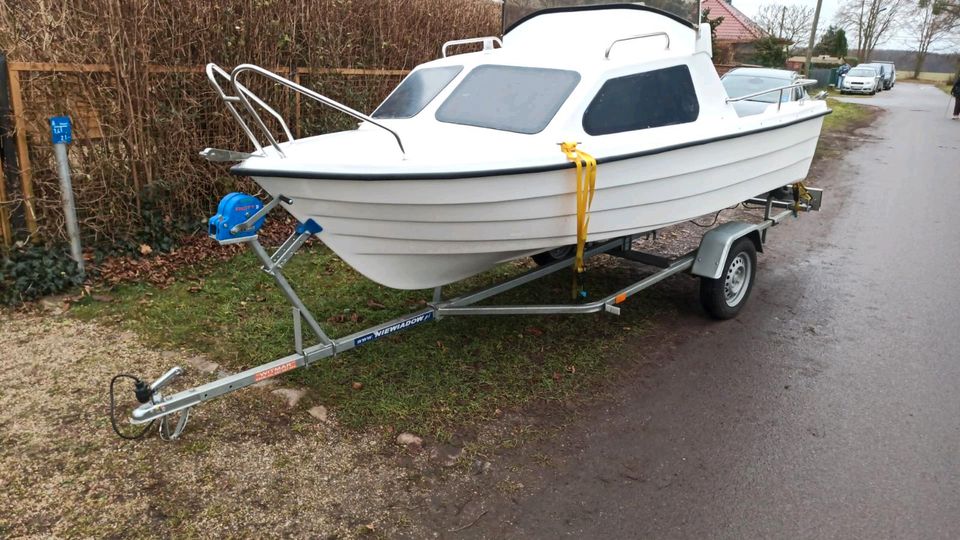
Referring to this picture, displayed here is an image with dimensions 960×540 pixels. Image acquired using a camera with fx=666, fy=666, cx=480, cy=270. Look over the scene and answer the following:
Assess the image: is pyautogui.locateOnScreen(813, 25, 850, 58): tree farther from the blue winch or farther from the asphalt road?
the blue winch

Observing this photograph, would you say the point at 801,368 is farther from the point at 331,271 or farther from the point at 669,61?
the point at 331,271

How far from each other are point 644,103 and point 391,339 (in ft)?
7.60

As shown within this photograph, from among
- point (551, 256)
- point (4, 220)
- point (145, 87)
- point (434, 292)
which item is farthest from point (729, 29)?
point (4, 220)

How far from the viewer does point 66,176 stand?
501 cm

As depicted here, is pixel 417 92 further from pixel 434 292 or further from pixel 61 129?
pixel 61 129

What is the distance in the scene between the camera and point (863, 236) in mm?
7785

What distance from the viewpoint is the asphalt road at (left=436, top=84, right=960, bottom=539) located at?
9.93 feet

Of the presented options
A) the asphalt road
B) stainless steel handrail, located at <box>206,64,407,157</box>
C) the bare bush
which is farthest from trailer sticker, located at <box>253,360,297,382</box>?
the bare bush

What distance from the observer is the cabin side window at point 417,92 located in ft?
14.8

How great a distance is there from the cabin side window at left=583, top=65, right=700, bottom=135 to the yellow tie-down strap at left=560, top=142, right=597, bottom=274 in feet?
1.25

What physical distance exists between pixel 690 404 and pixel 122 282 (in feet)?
14.3

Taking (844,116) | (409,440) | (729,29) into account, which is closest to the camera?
(409,440)

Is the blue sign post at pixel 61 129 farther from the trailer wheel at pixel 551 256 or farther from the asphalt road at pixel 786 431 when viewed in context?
the asphalt road at pixel 786 431

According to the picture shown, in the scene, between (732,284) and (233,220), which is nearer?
(233,220)
